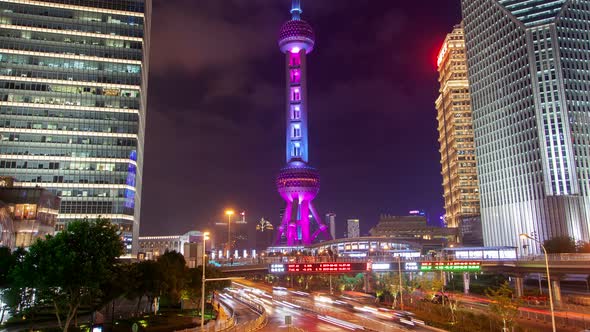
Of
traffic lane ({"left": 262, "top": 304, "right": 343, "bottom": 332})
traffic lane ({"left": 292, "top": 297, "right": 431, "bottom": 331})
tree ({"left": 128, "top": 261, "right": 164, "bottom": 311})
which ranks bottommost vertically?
traffic lane ({"left": 262, "top": 304, "right": 343, "bottom": 332})

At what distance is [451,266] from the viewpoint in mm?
91812

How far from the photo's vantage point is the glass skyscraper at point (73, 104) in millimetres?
137625

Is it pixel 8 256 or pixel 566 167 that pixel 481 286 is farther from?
pixel 8 256

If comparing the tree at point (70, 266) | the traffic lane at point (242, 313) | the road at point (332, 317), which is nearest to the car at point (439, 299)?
the road at point (332, 317)

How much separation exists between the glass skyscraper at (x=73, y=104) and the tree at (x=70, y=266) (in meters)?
91.5

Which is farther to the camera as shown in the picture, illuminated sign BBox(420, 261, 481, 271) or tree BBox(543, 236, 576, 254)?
tree BBox(543, 236, 576, 254)

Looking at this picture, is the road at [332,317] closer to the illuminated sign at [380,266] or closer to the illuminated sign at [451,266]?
the illuminated sign at [380,266]

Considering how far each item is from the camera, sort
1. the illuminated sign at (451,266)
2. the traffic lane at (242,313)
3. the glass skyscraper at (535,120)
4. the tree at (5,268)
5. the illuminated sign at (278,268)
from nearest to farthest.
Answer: the tree at (5,268) → the traffic lane at (242,313) → the illuminated sign at (451,266) → the illuminated sign at (278,268) → the glass skyscraper at (535,120)

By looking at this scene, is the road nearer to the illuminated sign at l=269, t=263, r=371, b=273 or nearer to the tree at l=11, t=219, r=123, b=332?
the illuminated sign at l=269, t=263, r=371, b=273

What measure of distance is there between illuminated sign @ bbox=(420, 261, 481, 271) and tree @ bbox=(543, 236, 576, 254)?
3880 cm

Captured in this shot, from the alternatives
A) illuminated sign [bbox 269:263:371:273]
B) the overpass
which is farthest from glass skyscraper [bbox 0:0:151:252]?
illuminated sign [bbox 269:263:371:273]

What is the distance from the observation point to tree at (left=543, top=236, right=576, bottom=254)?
120137mm

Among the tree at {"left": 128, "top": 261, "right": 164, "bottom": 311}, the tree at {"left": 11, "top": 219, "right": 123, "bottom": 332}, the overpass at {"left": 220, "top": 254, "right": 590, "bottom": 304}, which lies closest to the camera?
the tree at {"left": 11, "top": 219, "right": 123, "bottom": 332}

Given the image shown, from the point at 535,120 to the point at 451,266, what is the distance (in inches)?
3208
